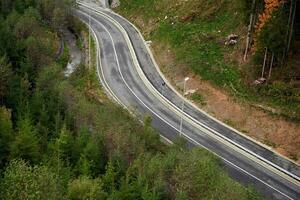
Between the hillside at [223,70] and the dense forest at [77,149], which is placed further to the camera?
the hillside at [223,70]

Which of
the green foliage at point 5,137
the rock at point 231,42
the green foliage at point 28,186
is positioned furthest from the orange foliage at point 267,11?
the green foliage at point 28,186

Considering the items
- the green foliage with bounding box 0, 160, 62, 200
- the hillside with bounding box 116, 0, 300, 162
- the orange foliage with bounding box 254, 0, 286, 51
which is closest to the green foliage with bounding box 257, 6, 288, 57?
the orange foliage with bounding box 254, 0, 286, 51

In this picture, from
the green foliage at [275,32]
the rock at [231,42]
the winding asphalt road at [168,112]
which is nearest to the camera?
the winding asphalt road at [168,112]

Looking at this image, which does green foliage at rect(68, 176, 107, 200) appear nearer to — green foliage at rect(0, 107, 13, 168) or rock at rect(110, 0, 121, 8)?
green foliage at rect(0, 107, 13, 168)

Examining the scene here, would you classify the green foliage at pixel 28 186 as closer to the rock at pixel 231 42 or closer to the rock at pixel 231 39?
the rock at pixel 231 42

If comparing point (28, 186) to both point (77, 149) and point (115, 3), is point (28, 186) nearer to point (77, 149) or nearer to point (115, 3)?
point (77, 149)

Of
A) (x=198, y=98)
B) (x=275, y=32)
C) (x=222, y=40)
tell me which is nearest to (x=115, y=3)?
(x=222, y=40)
